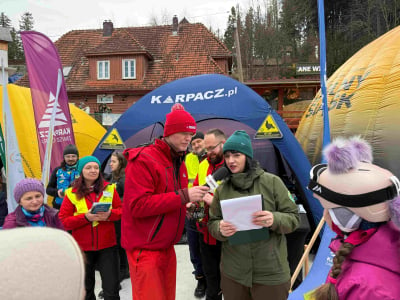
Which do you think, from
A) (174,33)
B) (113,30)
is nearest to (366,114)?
(174,33)

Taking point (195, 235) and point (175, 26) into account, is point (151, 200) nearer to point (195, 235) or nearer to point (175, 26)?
point (195, 235)

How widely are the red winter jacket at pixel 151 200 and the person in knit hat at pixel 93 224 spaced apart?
2.58 ft

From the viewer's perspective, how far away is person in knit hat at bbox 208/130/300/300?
2205mm

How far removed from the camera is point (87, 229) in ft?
9.96

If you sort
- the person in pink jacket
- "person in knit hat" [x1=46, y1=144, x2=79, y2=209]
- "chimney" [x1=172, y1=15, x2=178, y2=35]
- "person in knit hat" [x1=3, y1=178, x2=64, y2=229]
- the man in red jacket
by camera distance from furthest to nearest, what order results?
"chimney" [x1=172, y1=15, x2=178, y2=35] → "person in knit hat" [x1=46, y1=144, x2=79, y2=209] → "person in knit hat" [x1=3, y1=178, x2=64, y2=229] → the man in red jacket → the person in pink jacket

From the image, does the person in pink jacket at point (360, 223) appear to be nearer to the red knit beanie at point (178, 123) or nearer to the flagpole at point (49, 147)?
the red knit beanie at point (178, 123)

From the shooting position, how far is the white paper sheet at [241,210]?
2.07 m

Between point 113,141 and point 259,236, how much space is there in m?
3.88

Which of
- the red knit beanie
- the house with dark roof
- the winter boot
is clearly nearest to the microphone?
the red knit beanie

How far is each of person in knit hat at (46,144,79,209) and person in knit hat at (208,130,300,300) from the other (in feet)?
8.98

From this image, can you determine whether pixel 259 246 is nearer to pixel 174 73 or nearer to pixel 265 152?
pixel 265 152

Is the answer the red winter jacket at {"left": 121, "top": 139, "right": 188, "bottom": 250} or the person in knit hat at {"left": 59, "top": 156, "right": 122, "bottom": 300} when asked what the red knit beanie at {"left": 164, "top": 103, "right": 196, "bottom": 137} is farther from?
the person in knit hat at {"left": 59, "top": 156, "right": 122, "bottom": 300}

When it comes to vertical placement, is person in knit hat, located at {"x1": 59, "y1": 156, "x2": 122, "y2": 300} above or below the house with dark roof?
below

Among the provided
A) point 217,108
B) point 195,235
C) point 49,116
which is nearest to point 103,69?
point 49,116
